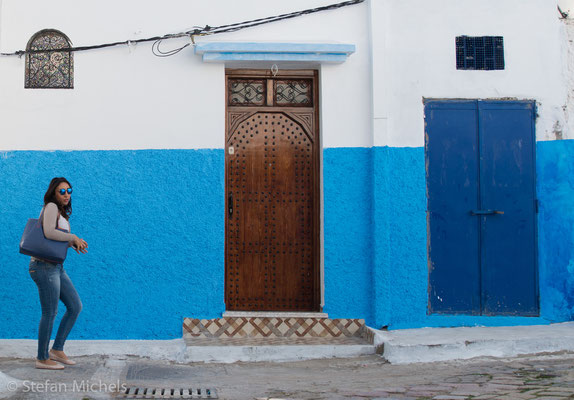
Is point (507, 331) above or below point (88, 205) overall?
below

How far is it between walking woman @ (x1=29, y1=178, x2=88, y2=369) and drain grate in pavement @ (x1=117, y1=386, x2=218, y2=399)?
3.07 feet

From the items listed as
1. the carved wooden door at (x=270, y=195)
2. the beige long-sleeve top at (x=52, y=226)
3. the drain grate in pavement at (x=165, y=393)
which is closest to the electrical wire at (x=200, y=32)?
the carved wooden door at (x=270, y=195)

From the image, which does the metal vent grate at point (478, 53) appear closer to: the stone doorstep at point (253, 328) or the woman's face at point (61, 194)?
the stone doorstep at point (253, 328)

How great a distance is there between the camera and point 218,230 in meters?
6.88

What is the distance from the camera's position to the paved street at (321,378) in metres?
4.81

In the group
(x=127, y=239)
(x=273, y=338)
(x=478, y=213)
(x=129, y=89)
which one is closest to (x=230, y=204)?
(x=127, y=239)

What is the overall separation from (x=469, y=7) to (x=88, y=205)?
4464mm

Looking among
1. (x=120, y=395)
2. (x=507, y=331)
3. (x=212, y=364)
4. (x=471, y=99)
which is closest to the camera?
(x=120, y=395)

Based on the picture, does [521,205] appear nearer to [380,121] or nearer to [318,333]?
[380,121]

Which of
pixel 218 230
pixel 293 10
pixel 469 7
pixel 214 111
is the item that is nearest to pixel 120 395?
pixel 218 230

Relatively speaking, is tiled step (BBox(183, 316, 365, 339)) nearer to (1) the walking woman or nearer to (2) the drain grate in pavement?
(1) the walking woman

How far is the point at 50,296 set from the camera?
5445 millimetres

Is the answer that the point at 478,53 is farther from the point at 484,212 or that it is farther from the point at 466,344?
the point at 466,344

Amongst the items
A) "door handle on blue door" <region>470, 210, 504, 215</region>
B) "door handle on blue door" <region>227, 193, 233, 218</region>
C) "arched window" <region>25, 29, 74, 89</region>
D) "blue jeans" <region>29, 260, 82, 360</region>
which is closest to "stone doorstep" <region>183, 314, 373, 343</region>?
Answer: "door handle on blue door" <region>227, 193, 233, 218</region>
